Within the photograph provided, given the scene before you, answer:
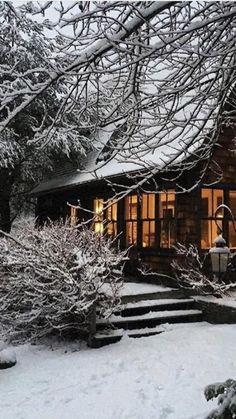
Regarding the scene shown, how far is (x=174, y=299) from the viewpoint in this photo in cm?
1048

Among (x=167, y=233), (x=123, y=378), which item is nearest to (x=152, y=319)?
(x=123, y=378)

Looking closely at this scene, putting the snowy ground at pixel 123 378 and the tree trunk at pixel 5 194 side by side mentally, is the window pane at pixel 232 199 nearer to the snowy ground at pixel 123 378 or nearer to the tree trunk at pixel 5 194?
the snowy ground at pixel 123 378

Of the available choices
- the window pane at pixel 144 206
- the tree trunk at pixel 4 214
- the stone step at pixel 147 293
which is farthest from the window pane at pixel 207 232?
the tree trunk at pixel 4 214

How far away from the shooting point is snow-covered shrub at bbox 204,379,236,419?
3.89 meters

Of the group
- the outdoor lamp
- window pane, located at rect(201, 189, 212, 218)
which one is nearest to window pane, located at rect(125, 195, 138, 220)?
window pane, located at rect(201, 189, 212, 218)

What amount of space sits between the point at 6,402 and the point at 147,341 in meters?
3.06

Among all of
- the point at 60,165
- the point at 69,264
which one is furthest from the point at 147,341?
the point at 60,165

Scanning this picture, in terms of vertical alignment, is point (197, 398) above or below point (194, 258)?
below

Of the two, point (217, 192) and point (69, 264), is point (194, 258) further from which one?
point (69, 264)

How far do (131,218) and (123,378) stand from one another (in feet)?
25.4

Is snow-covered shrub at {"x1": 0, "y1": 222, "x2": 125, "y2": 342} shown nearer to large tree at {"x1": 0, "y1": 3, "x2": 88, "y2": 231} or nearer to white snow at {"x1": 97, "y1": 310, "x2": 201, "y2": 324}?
white snow at {"x1": 97, "y1": 310, "x2": 201, "y2": 324}

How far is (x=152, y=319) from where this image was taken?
9.38m

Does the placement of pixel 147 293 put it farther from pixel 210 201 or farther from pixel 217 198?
pixel 217 198

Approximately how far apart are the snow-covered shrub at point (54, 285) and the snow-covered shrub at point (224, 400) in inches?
162
